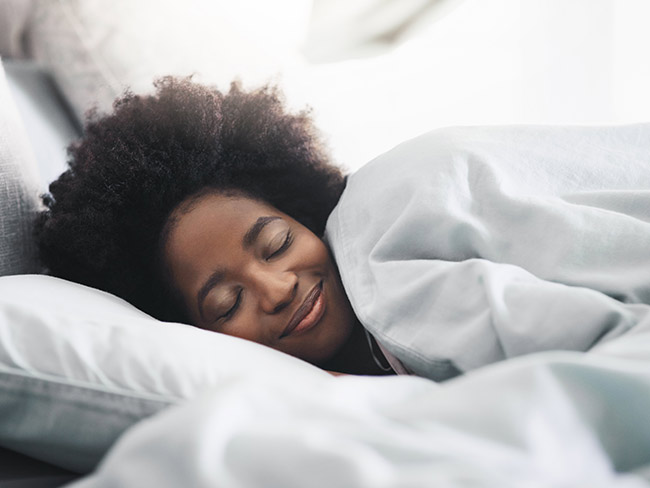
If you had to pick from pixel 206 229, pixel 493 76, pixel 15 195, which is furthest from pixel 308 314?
pixel 493 76

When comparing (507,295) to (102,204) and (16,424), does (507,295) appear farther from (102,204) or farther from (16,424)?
(102,204)

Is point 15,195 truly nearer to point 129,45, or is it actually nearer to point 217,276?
point 217,276

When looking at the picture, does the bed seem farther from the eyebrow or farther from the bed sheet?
the eyebrow

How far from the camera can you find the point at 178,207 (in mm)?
835

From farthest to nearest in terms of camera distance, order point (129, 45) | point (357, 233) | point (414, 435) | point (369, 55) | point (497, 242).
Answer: point (369, 55) < point (129, 45) < point (357, 233) < point (497, 242) < point (414, 435)

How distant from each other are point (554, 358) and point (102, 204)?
66 cm

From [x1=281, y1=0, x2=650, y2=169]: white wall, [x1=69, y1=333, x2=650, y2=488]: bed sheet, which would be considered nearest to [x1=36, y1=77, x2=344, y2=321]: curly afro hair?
[x1=281, y1=0, x2=650, y2=169]: white wall

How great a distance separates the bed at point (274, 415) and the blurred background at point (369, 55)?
24.8 inches

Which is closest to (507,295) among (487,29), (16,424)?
(16,424)

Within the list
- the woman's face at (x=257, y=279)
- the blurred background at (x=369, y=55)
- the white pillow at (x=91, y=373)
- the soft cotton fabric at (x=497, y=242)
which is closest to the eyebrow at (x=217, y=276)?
the woman's face at (x=257, y=279)

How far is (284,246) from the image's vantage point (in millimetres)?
792

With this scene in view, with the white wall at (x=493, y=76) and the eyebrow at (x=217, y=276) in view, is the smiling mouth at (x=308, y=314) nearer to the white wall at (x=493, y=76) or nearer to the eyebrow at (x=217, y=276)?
the eyebrow at (x=217, y=276)

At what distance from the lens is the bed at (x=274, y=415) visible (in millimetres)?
286

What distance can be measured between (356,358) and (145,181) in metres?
0.38
